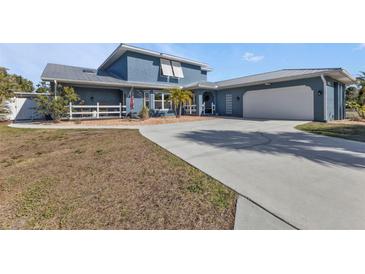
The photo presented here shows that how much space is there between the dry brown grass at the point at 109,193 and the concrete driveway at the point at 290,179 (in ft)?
1.32

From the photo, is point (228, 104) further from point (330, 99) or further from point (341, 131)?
point (341, 131)

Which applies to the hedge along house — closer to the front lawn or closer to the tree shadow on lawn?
the front lawn

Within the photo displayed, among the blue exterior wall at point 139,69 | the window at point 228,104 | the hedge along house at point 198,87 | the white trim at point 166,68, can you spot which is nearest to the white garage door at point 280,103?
the hedge along house at point 198,87

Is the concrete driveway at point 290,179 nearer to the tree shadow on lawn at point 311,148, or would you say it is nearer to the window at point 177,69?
the tree shadow on lawn at point 311,148

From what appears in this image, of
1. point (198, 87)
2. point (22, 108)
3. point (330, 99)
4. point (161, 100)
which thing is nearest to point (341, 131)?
point (330, 99)

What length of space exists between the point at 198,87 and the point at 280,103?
7.85 metres

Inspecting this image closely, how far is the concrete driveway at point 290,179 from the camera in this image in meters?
2.67

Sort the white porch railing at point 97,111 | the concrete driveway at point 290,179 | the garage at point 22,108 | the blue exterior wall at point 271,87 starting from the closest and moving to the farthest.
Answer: the concrete driveway at point 290,179 → the blue exterior wall at point 271,87 → the white porch railing at point 97,111 → the garage at point 22,108

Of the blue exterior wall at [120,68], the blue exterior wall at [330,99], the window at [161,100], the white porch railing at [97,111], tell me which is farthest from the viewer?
the window at [161,100]

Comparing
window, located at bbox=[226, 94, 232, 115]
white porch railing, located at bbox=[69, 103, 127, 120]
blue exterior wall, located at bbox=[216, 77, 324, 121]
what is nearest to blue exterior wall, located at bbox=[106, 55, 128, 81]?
white porch railing, located at bbox=[69, 103, 127, 120]
